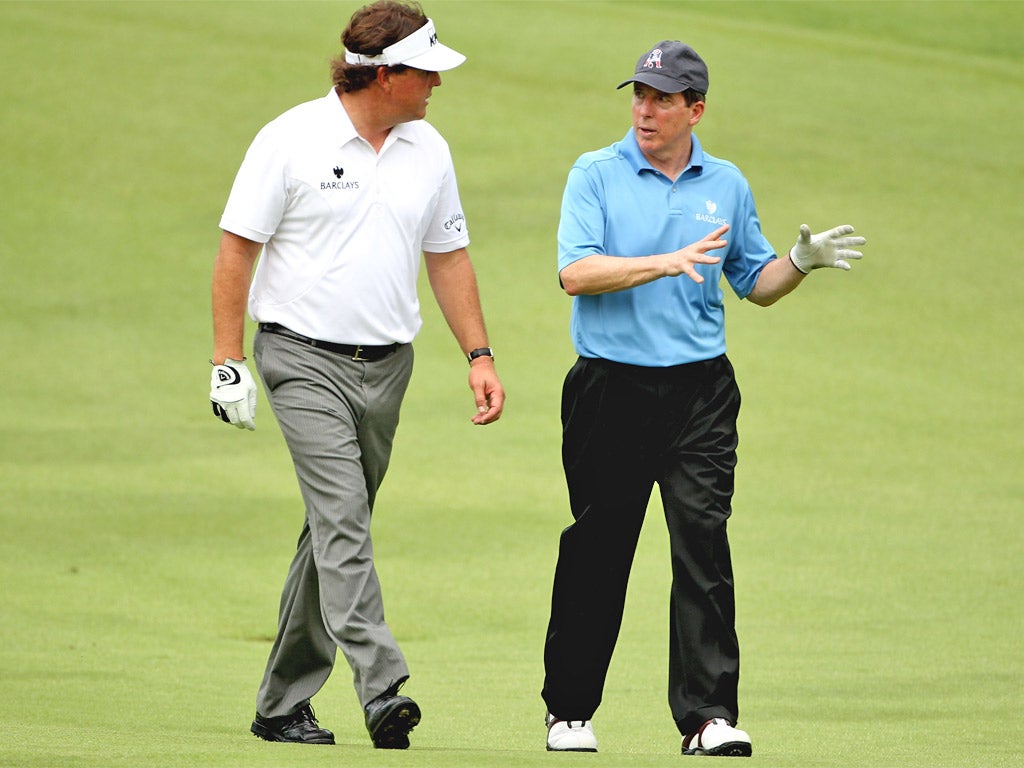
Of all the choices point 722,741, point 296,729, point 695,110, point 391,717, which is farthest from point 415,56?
point 722,741

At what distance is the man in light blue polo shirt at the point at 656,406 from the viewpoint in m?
4.99

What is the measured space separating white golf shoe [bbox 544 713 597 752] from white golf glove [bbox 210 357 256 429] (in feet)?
3.93

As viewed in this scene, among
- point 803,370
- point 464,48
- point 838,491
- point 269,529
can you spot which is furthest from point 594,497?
point 464,48

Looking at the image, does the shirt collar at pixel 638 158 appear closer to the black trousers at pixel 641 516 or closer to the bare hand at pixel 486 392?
the black trousers at pixel 641 516

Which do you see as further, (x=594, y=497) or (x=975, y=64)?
(x=975, y=64)

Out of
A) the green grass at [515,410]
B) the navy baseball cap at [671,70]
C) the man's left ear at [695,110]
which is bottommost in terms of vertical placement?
the green grass at [515,410]

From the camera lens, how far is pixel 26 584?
8.62 m

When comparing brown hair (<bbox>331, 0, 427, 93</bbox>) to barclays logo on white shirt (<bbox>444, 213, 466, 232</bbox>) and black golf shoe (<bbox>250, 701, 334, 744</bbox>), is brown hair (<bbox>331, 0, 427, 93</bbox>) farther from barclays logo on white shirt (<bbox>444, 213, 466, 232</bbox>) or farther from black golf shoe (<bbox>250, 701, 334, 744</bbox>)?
black golf shoe (<bbox>250, 701, 334, 744</bbox>)

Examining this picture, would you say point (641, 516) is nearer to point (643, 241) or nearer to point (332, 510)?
point (643, 241)

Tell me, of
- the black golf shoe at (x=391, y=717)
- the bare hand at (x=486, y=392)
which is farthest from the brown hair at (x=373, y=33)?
the black golf shoe at (x=391, y=717)

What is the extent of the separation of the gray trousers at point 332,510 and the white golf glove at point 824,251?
1.13 m

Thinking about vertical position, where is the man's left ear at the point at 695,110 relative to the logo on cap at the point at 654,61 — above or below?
below

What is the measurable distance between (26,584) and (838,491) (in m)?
4.97

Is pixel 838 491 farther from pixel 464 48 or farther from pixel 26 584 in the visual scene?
pixel 464 48
